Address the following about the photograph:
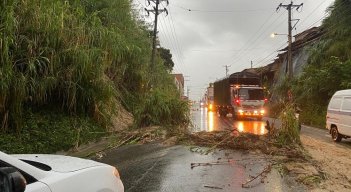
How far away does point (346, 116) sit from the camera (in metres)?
15.9

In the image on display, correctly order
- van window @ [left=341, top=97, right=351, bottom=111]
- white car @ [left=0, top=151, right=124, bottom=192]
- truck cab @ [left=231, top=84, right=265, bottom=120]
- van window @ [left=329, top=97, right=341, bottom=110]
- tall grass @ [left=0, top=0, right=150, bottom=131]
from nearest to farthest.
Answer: white car @ [left=0, top=151, right=124, bottom=192] → tall grass @ [left=0, top=0, right=150, bottom=131] → van window @ [left=341, top=97, right=351, bottom=111] → van window @ [left=329, top=97, right=341, bottom=110] → truck cab @ [left=231, top=84, right=265, bottom=120]

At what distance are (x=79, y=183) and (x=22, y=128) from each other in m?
8.99

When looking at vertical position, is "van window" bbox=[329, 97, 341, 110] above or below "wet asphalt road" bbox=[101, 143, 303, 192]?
above

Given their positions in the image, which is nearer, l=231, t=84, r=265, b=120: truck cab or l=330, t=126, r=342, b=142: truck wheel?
l=330, t=126, r=342, b=142: truck wheel

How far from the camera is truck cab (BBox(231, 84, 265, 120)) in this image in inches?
1174

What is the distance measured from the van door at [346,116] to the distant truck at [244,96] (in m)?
13.4

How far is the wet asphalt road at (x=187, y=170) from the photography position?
8.40 meters

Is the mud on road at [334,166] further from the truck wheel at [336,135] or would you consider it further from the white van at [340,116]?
the truck wheel at [336,135]

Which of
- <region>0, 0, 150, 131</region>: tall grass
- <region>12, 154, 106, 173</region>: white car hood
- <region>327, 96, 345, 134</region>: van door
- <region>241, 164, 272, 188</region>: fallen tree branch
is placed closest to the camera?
<region>12, 154, 106, 173</region>: white car hood

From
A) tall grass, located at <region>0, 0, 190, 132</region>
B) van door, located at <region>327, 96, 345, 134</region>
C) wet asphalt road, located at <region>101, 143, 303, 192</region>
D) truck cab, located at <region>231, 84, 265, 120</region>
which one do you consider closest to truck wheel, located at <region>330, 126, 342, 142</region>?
van door, located at <region>327, 96, 345, 134</region>

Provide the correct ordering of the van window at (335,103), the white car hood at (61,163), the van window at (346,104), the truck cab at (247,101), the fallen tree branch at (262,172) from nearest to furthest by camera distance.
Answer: the white car hood at (61,163), the fallen tree branch at (262,172), the van window at (346,104), the van window at (335,103), the truck cab at (247,101)

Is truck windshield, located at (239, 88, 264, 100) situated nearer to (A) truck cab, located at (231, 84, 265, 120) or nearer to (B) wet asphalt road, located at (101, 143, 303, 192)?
(A) truck cab, located at (231, 84, 265, 120)

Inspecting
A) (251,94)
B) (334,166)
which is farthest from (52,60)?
(251,94)

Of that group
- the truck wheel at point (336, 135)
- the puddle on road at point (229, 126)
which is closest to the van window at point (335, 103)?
the truck wheel at point (336, 135)
